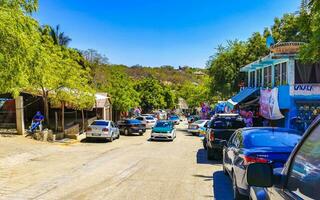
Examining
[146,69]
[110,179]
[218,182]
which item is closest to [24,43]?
[110,179]

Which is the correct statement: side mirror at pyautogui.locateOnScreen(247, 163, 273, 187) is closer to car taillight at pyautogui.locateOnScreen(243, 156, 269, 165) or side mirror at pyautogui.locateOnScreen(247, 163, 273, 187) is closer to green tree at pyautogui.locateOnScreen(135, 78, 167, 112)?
Answer: car taillight at pyautogui.locateOnScreen(243, 156, 269, 165)

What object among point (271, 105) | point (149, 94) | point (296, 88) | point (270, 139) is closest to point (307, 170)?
point (270, 139)

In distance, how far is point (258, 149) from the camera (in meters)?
8.59

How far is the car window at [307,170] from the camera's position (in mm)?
2660

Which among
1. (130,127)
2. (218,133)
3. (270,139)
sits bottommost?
(130,127)

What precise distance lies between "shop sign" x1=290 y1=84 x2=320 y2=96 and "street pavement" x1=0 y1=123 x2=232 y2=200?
22.4ft

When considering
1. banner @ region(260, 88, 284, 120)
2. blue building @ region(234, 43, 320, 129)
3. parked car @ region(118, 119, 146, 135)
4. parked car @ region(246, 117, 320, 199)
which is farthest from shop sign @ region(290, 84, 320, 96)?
parked car @ region(246, 117, 320, 199)

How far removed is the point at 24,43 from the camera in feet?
39.8

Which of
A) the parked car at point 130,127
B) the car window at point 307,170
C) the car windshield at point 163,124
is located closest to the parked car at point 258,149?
the car window at point 307,170

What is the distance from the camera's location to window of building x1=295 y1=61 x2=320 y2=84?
2245 cm

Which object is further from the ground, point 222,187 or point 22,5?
point 22,5

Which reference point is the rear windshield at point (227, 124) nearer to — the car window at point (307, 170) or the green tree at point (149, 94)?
the car window at point (307, 170)

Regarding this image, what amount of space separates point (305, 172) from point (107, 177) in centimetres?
1022

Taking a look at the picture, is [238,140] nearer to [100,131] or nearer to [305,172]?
[305,172]
